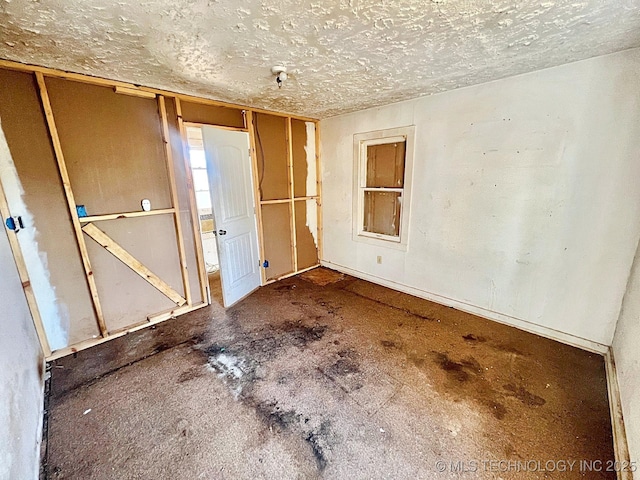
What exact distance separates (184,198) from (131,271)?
0.91 m

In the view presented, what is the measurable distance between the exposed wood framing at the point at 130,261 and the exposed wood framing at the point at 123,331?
103 millimetres

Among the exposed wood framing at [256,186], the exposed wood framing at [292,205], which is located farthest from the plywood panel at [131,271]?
A: the exposed wood framing at [292,205]

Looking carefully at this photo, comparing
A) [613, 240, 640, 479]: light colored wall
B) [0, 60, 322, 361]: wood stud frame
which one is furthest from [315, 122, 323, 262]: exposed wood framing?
[613, 240, 640, 479]: light colored wall

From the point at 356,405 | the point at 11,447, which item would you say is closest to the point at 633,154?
the point at 356,405

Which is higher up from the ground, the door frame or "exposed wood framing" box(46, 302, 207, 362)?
the door frame

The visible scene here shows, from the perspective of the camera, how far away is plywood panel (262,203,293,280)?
12.5ft

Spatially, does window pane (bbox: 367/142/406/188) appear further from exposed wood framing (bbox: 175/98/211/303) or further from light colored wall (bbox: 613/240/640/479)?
exposed wood framing (bbox: 175/98/211/303)

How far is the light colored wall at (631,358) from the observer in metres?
1.40

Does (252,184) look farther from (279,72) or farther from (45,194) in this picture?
(45,194)

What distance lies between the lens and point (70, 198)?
2.29 metres

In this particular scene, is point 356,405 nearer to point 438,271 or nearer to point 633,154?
point 438,271

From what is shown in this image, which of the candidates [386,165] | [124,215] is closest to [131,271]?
[124,215]

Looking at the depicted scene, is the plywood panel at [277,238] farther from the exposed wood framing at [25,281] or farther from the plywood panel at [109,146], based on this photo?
the exposed wood framing at [25,281]

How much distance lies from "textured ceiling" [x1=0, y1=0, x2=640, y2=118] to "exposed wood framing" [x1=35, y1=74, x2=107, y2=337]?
246 millimetres
